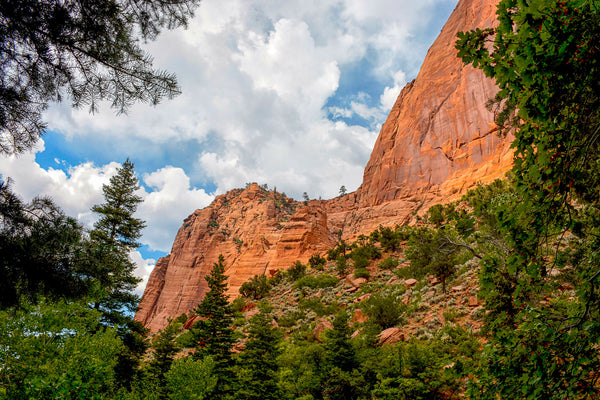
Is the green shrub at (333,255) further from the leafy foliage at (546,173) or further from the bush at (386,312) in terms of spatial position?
the leafy foliage at (546,173)

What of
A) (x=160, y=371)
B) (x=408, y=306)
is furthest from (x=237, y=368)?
(x=408, y=306)

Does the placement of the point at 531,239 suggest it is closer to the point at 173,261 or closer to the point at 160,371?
the point at 160,371

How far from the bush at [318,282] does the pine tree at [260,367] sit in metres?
16.2

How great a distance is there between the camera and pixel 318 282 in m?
31.8

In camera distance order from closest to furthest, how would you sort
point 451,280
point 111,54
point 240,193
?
point 111,54 → point 451,280 → point 240,193

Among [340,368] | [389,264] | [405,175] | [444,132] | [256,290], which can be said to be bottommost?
[340,368]

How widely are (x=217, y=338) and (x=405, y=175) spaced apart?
48.8 metres

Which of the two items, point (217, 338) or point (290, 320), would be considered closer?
point (217, 338)

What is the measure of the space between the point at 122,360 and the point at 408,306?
16666 millimetres

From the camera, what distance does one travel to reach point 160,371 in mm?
16594

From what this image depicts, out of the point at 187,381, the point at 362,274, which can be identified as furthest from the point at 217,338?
the point at 362,274

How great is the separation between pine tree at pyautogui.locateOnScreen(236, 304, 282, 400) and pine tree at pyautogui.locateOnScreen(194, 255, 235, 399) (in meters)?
1.05

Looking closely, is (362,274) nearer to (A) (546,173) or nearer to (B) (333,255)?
(B) (333,255)

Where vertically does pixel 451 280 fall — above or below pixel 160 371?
above
